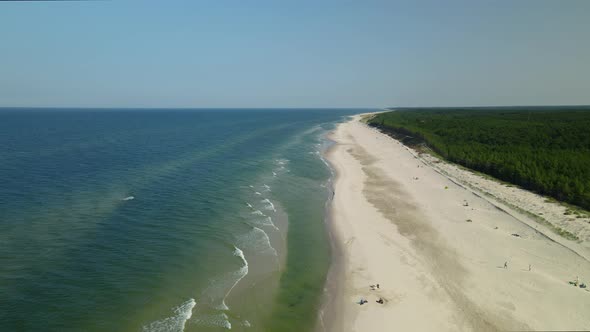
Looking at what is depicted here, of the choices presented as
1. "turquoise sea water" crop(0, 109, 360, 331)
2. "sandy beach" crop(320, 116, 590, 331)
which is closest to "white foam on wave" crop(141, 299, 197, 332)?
"turquoise sea water" crop(0, 109, 360, 331)

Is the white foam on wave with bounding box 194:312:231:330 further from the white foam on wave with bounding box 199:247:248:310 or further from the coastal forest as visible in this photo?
the coastal forest

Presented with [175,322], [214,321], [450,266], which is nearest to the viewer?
[175,322]

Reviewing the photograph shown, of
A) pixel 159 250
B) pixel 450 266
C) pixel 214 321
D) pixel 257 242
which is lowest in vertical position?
pixel 214 321

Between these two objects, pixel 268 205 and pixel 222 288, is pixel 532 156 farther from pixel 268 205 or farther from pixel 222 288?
pixel 222 288

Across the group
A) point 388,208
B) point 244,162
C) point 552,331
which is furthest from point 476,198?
point 244,162

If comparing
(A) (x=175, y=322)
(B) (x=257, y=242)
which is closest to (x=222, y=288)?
(A) (x=175, y=322)
